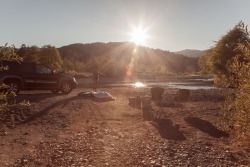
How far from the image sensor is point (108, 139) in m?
7.34

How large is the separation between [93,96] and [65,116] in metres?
5.44

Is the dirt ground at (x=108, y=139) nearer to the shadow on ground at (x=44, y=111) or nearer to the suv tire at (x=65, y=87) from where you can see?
the shadow on ground at (x=44, y=111)

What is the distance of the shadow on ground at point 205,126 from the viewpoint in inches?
314

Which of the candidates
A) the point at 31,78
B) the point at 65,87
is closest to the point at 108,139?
the point at 31,78

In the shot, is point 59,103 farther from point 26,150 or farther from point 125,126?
point 26,150

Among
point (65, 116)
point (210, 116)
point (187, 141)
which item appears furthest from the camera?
point (210, 116)

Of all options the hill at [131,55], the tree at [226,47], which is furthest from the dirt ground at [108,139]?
the hill at [131,55]

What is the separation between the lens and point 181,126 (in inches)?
360

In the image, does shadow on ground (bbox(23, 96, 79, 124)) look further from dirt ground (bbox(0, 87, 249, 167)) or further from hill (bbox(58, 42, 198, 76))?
hill (bbox(58, 42, 198, 76))

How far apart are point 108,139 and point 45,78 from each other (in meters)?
9.18

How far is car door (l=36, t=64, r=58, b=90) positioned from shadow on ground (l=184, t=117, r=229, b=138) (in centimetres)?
961

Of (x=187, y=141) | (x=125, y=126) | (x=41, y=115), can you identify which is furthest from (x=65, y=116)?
(x=187, y=141)

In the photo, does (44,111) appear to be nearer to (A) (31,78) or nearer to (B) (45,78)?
(A) (31,78)

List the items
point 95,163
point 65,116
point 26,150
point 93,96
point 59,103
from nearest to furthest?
point 95,163 → point 26,150 → point 65,116 → point 59,103 → point 93,96
